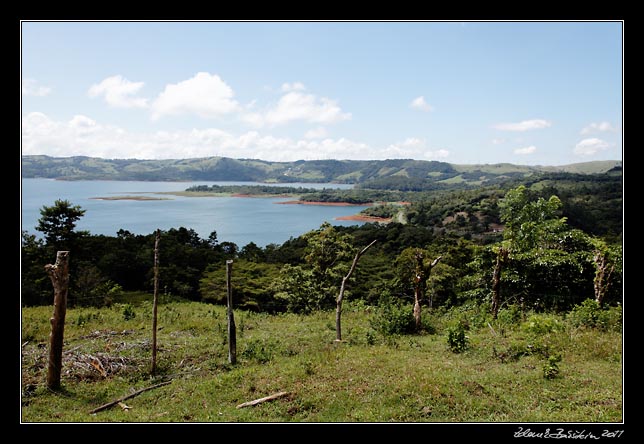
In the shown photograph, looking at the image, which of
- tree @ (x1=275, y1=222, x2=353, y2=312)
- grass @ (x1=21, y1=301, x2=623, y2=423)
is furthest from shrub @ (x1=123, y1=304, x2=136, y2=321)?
tree @ (x1=275, y1=222, x2=353, y2=312)

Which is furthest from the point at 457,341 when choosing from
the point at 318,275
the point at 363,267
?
the point at 363,267

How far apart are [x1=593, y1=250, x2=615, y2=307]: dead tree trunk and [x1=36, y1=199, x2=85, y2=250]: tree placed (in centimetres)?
2411

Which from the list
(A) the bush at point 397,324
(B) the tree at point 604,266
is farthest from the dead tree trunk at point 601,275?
(A) the bush at point 397,324

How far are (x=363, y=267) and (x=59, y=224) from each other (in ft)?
67.7

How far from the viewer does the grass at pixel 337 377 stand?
17.9 ft

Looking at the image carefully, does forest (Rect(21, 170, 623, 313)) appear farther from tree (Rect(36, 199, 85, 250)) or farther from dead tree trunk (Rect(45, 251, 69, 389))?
dead tree trunk (Rect(45, 251, 69, 389))

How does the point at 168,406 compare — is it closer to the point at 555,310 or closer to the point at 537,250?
the point at 555,310

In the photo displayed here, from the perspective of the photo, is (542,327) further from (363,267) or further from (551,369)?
(363,267)

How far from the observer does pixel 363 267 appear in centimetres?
3105

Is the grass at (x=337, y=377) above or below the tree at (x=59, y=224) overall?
below

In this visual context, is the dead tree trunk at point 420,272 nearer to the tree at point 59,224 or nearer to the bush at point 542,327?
the bush at point 542,327

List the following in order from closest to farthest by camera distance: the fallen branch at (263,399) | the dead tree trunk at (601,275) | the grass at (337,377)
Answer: the grass at (337,377)
the fallen branch at (263,399)
the dead tree trunk at (601,275)

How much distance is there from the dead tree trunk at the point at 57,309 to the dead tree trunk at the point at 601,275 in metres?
11.9

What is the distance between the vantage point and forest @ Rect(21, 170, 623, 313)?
42.2ft
